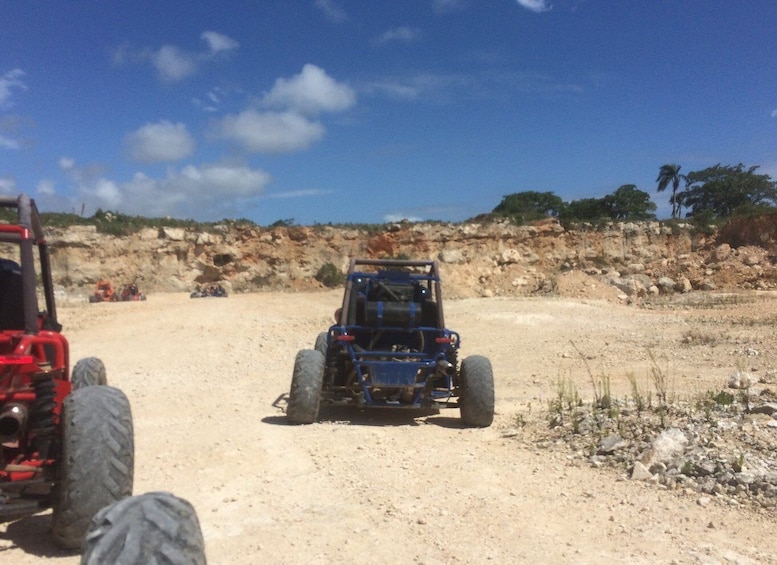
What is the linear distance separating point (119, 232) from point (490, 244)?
17.0m

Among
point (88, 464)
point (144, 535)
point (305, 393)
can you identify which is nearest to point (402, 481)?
point (305, 393)

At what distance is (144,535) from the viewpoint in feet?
5.82

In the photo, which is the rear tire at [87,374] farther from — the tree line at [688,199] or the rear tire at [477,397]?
the tree line at [688,199]

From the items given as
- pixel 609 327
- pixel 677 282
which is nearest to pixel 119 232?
pixel 609 327

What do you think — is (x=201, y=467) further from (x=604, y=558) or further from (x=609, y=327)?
(x=609, y=327)

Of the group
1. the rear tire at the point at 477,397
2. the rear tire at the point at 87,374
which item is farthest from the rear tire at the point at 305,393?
the rear tire at the point at 87,374

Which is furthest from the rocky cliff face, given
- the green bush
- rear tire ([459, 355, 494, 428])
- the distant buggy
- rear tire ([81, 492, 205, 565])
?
rear tire ([81, 492, 205, 565])

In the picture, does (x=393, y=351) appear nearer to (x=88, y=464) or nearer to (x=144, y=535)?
(x=88, y=464)

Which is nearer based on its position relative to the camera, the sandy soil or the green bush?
the sandy soil

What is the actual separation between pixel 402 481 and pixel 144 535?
11.7 ft

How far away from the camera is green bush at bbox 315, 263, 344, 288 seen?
27.4 metres

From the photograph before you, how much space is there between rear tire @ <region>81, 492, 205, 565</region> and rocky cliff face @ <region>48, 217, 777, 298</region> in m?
24.9

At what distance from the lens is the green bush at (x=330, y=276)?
2739 cm

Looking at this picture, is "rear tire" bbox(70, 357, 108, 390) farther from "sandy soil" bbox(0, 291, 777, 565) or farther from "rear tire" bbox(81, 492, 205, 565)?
"rear tire" bbox(81, 492, 205, 565)
